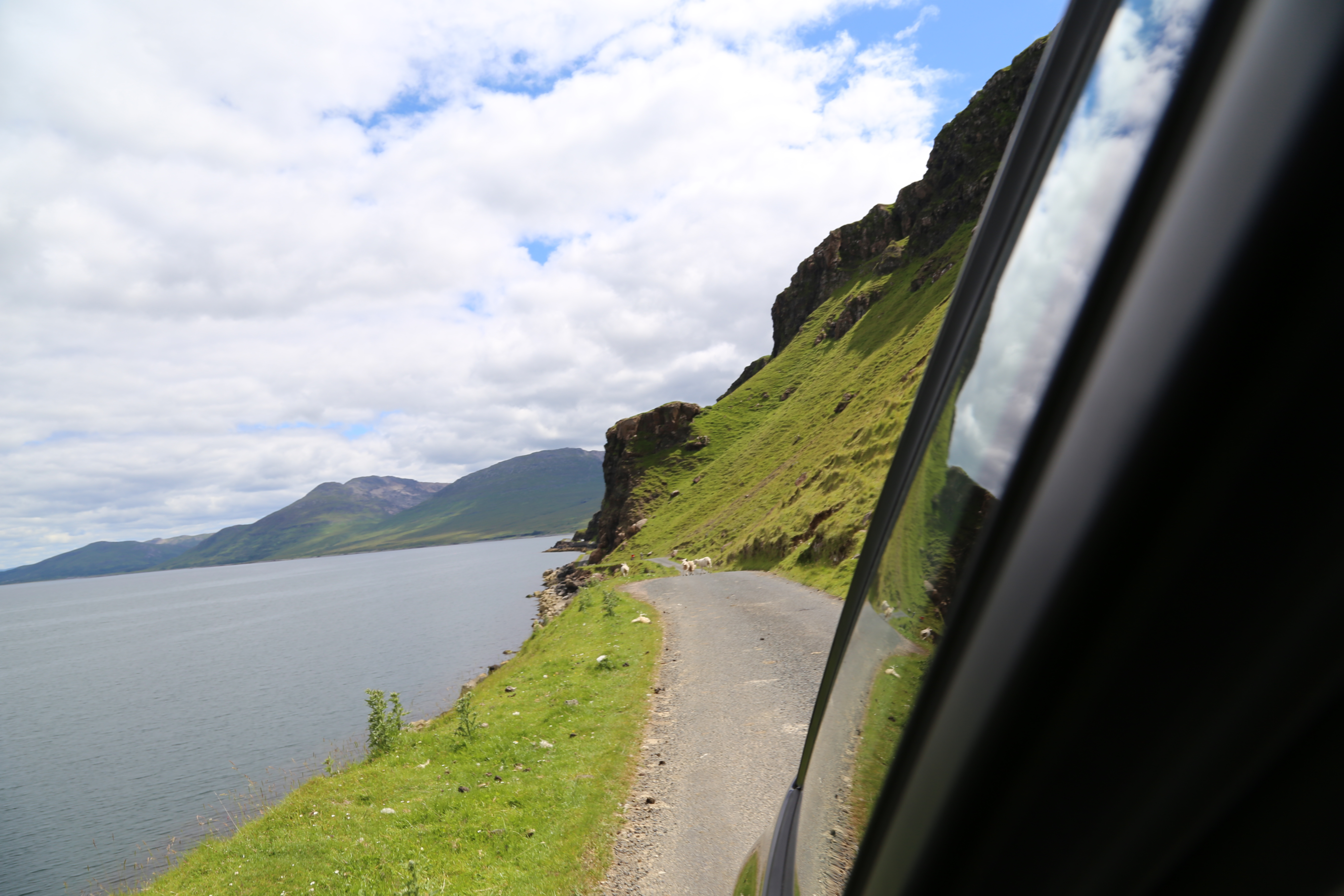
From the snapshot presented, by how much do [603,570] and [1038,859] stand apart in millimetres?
63405

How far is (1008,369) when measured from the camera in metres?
1.26

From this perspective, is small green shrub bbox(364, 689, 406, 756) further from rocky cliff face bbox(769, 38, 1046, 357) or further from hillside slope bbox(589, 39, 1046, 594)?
rocky cliff face bbox(769, 38, 1046, 357)

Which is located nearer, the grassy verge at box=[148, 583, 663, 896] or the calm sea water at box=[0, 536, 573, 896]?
the grassy verge at box=[148, 583, 663, 896]

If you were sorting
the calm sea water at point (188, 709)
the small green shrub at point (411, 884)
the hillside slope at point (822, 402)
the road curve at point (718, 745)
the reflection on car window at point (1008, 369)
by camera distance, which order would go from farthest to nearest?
the hillside slope at point (822, 402) → the calm sea water at point (188, 709) → the road curve at point (718, 745) → the small green shrub at point (411, 884) → the reflection on car window at point (1008, 369)

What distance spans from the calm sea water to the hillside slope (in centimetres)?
2058

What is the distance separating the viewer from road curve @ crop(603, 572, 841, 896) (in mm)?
7305

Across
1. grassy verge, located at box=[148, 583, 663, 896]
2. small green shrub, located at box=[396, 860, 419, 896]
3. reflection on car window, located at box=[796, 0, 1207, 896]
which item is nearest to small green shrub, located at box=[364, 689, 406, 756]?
grassy verge, located at box=[148, 583, 663, 896]

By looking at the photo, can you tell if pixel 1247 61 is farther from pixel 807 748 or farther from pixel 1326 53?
pixel 807 748

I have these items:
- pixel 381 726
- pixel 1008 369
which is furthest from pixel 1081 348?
pixel 381 726

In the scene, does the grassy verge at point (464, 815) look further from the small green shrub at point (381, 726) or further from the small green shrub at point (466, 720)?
the small green shrub at point (381, 726)

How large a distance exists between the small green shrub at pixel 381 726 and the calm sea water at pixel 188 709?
894 cm

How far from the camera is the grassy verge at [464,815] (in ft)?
24.2

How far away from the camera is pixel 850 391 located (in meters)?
83.6

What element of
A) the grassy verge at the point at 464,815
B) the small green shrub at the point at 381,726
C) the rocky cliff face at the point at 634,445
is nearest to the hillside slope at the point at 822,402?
the rocky cliff face at the point at 634,445
